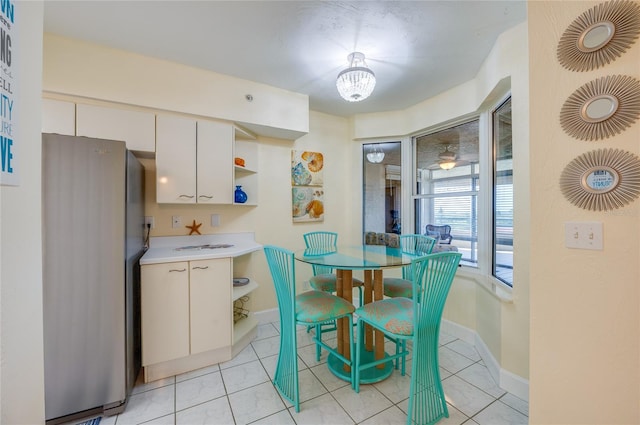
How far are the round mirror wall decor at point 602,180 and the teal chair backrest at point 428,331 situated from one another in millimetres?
574

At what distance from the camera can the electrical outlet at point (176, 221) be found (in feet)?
7.67

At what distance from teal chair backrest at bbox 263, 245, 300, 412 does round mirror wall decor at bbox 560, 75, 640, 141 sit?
4.69ft

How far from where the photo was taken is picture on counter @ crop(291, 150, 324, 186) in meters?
3.03

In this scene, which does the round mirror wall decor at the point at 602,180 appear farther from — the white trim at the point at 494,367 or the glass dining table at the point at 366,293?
the white trim at the point at 494,367

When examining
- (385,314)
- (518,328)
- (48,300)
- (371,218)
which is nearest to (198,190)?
(48,300)

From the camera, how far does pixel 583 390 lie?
0.97 meters

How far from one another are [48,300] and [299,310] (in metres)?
1.43

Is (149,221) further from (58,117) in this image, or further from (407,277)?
(407,277)

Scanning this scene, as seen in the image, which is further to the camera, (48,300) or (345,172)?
(345,172)

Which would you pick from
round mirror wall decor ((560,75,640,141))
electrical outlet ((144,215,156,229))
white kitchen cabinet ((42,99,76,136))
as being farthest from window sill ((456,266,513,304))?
white kitchen cabinet ((42,99,76,136))

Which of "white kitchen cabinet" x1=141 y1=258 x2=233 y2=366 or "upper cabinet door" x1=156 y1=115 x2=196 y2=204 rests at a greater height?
"upper cabinet door" x1=156 y1=115 x2=196 y2=204

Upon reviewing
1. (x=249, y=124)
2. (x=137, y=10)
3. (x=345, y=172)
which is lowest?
(x=345, y=172)

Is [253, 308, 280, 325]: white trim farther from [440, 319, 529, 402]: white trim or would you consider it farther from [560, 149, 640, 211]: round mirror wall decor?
[560, 149, 640, 211]: round mirror wall decor

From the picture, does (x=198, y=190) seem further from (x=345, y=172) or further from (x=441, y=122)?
(x=441, y=122)
